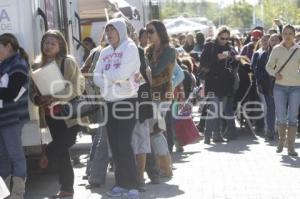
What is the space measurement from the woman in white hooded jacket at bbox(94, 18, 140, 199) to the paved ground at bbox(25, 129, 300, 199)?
45 cm

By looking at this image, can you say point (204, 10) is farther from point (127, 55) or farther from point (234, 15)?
point (127, 55)

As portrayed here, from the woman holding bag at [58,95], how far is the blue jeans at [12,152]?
42 centimetres

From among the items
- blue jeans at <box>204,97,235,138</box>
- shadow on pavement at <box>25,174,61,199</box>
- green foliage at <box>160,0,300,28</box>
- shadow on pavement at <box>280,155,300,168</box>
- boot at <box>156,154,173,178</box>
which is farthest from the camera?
green foliage at <box>160,0,300,28</box>

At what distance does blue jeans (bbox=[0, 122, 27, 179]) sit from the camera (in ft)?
23.7

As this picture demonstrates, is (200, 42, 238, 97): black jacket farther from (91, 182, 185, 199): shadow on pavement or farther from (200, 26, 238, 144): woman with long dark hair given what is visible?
(91, 182, 185, 199): shadow on pavement

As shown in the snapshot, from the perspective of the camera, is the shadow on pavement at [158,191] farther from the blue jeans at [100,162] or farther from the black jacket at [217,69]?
the black jacket at [217,69]


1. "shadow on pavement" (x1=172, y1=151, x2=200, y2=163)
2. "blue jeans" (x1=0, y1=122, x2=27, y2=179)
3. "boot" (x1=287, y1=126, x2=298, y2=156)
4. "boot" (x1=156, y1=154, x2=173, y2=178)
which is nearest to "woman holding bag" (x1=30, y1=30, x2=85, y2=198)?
"blue jeans" (x1=0, y1=122, x2=27, y2=179)

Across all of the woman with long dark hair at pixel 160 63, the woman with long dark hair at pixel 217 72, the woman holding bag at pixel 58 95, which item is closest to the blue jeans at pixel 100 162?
the woman with long dark hair at pixel 160 63

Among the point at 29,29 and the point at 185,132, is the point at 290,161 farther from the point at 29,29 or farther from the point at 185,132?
the point at 29,29

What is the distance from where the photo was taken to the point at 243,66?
13.1 m

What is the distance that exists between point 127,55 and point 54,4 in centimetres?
214

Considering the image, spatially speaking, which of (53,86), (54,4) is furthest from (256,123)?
(53,86)

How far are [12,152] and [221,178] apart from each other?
9.32ft

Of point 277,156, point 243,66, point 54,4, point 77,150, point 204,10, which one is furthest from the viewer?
point 204,10
